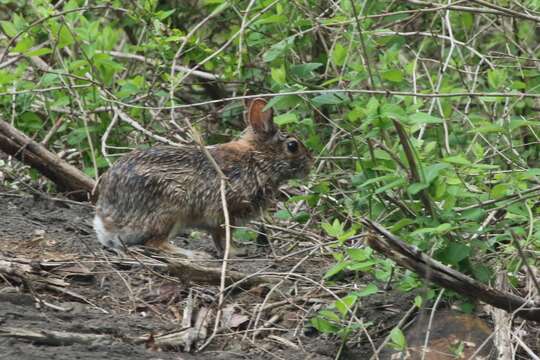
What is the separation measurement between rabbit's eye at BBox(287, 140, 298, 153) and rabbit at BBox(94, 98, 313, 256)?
37cm

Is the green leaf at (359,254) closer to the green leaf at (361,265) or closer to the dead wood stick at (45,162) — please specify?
the green leaf at (361,265)

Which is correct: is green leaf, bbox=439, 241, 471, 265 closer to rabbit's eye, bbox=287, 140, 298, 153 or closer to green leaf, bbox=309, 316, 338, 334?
green leaf, bbox=309, 316, 338, 334

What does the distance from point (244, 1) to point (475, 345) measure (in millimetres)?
4480

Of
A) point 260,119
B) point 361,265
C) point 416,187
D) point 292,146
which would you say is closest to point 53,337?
point 361,265

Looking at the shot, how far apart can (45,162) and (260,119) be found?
68.1 inches

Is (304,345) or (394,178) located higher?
(394,178)

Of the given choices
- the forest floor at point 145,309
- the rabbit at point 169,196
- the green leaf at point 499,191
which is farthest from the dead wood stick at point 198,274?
the green leaf at point 499,191

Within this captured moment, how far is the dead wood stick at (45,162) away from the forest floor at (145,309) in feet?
3.61

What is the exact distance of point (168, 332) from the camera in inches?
209

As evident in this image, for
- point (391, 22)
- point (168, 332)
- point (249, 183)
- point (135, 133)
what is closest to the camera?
Result: point (168, 332)

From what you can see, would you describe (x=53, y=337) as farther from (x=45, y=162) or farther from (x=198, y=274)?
(x=45, y=162)

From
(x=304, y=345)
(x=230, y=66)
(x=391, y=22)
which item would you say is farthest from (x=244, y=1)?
(x=304, y=345)

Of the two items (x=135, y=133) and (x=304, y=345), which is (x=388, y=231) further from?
(x=135, y=133)

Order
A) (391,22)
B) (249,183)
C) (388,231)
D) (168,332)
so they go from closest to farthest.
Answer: (388,231), (168,332), (249,183), (391,22)
